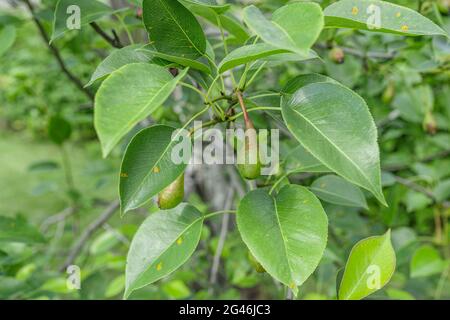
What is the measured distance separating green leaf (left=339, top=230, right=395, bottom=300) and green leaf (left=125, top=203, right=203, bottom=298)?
0.20m

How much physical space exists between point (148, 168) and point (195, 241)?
0.12m

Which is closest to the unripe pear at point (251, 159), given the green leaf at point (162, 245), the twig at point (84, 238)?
the green leaf at point (162, 245)

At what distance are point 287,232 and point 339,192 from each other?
0.97 feet

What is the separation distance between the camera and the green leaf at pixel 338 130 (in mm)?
451

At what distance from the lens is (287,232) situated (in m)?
0.51

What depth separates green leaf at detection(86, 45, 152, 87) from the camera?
1.77 feet

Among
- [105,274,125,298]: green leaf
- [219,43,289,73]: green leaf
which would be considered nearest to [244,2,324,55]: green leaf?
[219,43,289,73]: green leaf

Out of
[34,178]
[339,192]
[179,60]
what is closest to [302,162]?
[339,192]

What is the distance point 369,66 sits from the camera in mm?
1322

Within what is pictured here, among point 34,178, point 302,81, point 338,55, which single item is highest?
point 302,81

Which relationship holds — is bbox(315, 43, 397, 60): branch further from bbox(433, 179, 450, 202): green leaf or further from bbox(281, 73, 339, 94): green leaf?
bbox(281, 73, 339, 94): green leaf

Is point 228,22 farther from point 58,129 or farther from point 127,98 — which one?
point 58,129

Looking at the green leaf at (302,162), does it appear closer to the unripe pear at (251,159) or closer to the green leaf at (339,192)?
the green leaf at (339,192)

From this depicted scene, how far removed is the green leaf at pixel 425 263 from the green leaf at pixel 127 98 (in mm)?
836
